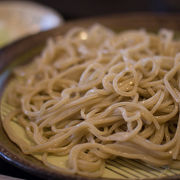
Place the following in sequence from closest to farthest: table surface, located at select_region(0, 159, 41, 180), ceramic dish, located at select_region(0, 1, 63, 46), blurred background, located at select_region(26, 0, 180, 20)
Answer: table surface, located at select_region(0, 159, 41, 180)
ceramic dish, located at select_region(0, 1, 63, 46)
blurred background, located at select_region(26, 0, 180, 20)

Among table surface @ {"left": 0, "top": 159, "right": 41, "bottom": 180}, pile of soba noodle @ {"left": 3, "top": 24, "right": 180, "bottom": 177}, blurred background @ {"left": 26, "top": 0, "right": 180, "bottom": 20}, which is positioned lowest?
blurred background @ {"left": 26, "top": 0, "right": 180, "bottom": 20}

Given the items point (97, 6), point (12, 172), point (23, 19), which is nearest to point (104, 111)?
point (12, 172)

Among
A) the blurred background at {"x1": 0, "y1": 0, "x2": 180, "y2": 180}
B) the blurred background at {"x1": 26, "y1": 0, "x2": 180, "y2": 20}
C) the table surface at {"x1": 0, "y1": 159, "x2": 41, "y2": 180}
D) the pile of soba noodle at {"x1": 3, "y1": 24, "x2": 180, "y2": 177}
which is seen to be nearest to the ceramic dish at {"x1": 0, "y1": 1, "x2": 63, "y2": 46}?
the blurred background at {"x1": 0, "y1": 0, "x2": 180, "y2": 180}

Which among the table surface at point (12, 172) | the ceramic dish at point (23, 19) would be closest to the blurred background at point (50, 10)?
the ceramic dish at point (23, 19)

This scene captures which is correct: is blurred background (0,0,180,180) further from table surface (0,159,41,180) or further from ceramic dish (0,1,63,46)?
table surface (0,159,41,180)

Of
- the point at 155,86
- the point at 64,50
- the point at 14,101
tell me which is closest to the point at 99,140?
the point at 155,86

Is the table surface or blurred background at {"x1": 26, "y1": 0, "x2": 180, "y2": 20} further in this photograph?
blurred background at {"x1": 26, "y1": 0, "x2": 180, "y2": 20}

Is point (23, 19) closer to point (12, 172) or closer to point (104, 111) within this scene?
point (104, 111)

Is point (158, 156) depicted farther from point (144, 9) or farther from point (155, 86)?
point (144, 9)
